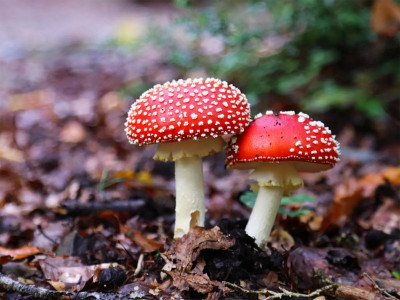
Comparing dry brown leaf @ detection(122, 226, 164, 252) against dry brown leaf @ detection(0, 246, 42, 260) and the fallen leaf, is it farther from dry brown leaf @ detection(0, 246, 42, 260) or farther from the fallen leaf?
the fallen leaf

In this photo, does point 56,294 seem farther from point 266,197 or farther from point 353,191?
point 353,191

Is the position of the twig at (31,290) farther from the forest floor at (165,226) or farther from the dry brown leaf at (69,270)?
the dry brown leaf at (69,270)

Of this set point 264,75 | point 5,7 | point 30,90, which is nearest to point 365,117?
point 264,75

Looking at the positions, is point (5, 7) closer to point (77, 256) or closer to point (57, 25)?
point (57, 25)

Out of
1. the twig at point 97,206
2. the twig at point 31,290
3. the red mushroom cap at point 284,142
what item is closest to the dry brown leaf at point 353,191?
the red mushroom cap at point 284,142

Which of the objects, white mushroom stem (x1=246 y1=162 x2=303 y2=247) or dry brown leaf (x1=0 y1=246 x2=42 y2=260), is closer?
white mushroom stem (x1=246 y1=162 x2=303 y2=247)

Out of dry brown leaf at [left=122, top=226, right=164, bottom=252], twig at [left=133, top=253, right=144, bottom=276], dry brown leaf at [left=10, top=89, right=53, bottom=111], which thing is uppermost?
dry brown leaf at [left=10, top=89, right=53, bottom=111]

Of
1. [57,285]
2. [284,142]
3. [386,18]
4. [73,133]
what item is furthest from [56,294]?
[73,133]

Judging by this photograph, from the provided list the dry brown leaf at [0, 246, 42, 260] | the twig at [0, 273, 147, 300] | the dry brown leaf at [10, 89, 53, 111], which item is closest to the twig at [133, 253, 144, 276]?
the twig at [0, 273, 147, 300]
